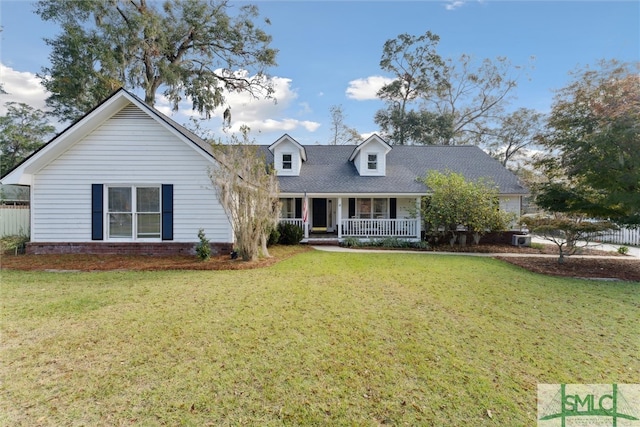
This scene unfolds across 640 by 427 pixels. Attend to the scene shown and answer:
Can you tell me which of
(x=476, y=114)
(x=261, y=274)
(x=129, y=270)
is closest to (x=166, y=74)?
(x=129, y=270)

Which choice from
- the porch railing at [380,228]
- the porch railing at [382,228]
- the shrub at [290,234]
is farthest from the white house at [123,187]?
the porch railing at [382,228]

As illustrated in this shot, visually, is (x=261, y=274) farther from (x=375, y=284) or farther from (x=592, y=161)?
(x=592, y=161)

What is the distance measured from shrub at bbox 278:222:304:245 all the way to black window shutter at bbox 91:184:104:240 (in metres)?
6.87

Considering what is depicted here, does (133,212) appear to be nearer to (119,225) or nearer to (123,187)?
(119,225)

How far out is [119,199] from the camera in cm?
1043

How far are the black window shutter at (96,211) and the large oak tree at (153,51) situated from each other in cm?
832

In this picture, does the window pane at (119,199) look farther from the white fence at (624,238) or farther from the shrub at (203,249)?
the white fence at (624,238)

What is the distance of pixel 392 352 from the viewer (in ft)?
12.0

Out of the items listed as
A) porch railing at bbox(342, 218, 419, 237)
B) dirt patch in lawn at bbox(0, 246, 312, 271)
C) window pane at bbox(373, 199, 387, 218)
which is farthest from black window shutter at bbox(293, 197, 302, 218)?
dirt patch in lawn at bbox(0, 246, 312, 271)

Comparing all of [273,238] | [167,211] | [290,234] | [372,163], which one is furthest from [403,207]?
[167,211]

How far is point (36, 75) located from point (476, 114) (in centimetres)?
3618

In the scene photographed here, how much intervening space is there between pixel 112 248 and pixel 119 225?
85 cm

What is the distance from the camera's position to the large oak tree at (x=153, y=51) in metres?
15.9

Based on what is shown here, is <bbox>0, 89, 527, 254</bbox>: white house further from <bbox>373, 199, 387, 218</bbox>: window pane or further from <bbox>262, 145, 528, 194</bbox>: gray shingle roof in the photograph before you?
<bbox>373, 199, 387, 218</bbox>: window pane
